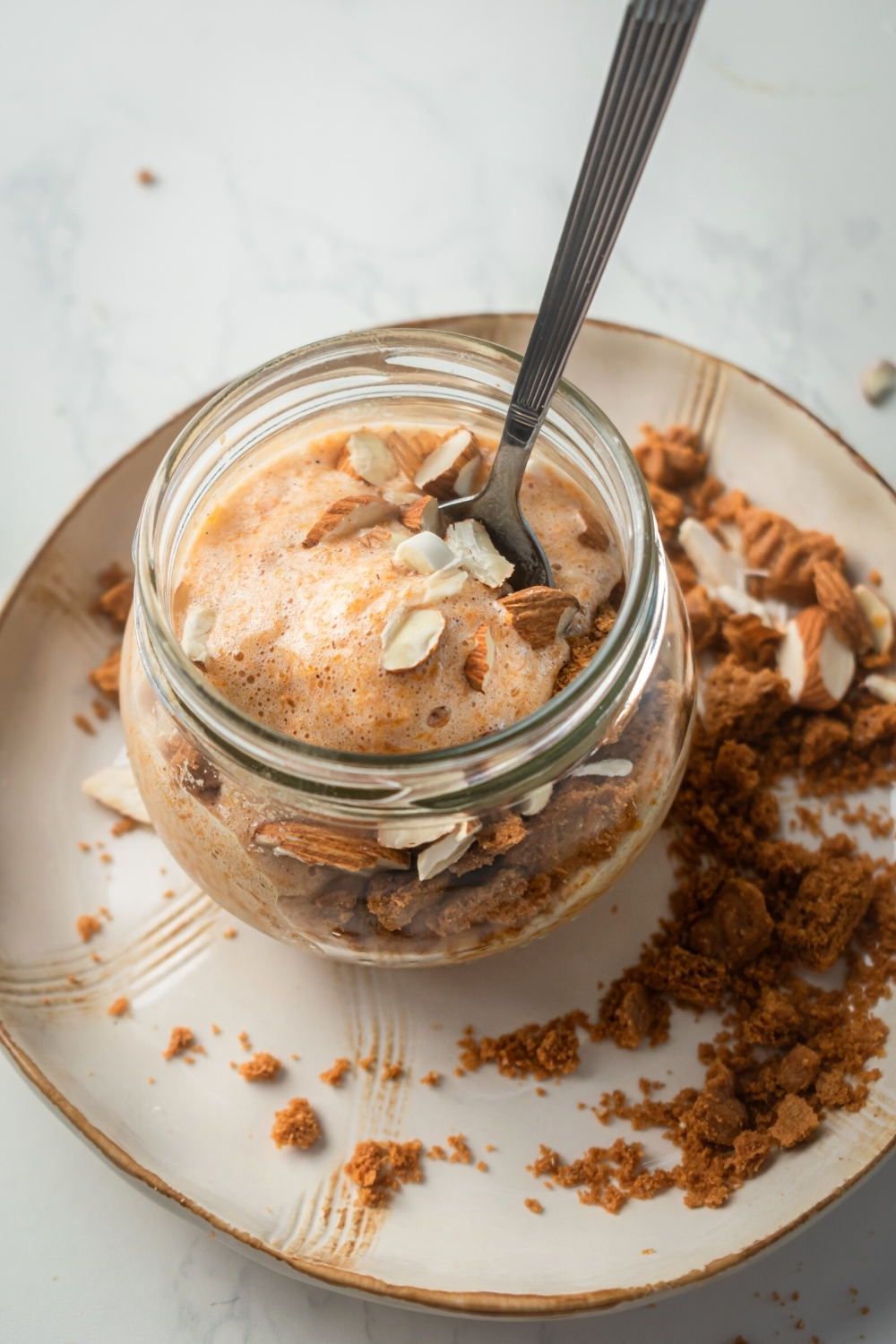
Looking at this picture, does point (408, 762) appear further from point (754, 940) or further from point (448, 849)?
point (754, 940)

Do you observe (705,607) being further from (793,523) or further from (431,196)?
(431,196)

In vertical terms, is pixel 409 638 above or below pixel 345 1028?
above

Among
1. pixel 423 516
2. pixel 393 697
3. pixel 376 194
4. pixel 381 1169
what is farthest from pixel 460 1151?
pixel 376 194

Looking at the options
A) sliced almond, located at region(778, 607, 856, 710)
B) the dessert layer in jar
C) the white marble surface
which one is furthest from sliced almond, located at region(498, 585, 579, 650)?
the white marble surface

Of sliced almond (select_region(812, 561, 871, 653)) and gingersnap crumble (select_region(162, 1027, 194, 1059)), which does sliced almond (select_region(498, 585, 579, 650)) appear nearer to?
sliced almond (select_region(812, 561, 871, 653))

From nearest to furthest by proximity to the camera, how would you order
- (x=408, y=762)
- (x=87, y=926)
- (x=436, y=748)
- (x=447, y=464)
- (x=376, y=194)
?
(x=408, y=762)
(x=436, y=748)
(x=447, y=464)
(x=87, y=926)
(x=376, y=194)

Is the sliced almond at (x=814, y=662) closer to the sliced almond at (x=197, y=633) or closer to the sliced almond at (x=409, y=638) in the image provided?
the sliced almond at (x=409, y=638)

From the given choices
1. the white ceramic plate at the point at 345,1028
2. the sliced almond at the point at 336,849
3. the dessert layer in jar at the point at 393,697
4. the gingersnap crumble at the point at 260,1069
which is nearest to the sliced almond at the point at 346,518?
the dessert layer in jar at the point at 393,697
